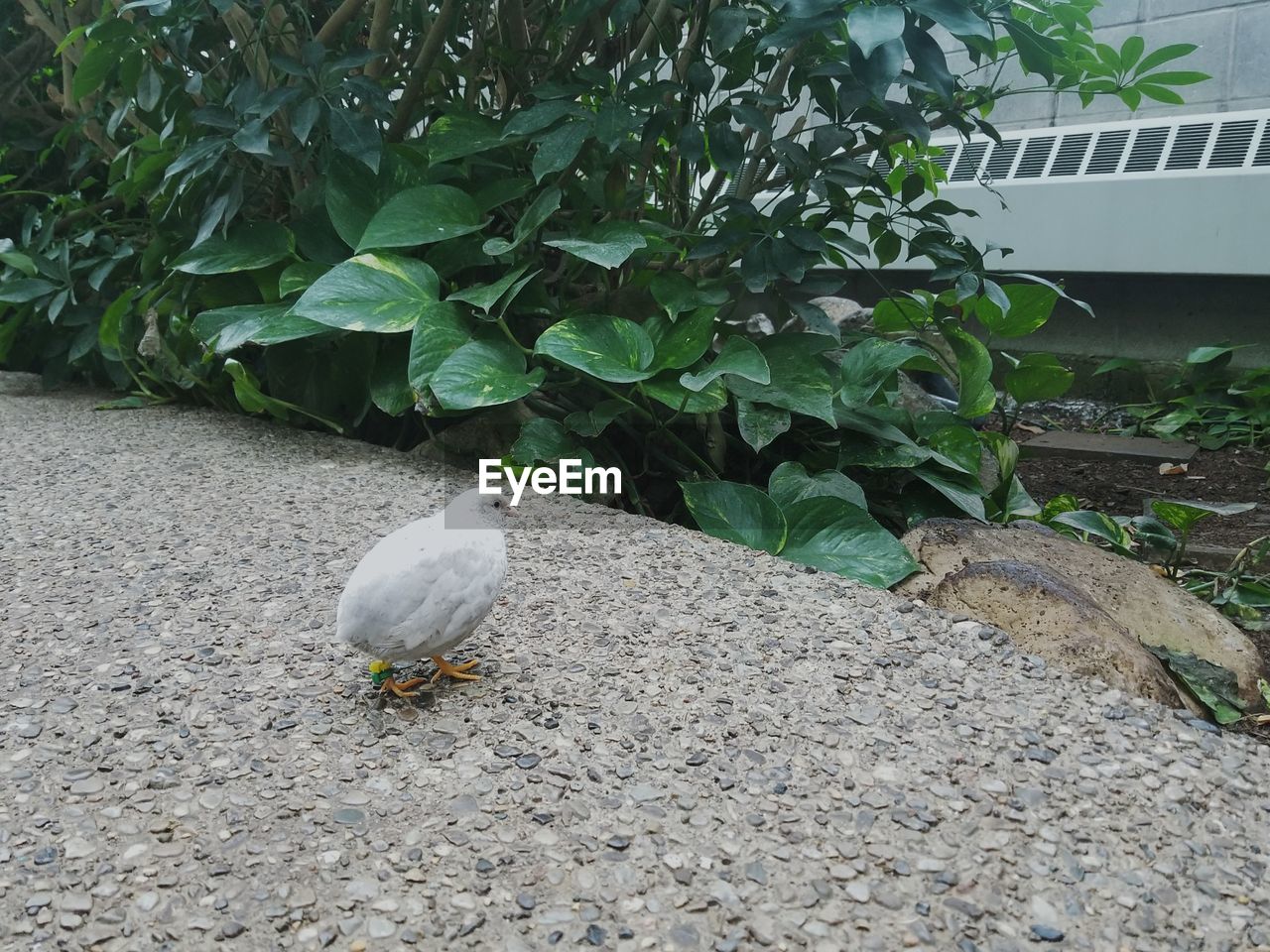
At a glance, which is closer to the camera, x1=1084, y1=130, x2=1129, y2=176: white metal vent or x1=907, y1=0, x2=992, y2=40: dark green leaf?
x1=907, y1=0, x2=992, y2=40: dark green leaf

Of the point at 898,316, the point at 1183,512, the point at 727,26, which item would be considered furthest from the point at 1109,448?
the point at 727,26

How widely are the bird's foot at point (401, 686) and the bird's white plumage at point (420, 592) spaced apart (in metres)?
0.04

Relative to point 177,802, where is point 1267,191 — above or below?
above

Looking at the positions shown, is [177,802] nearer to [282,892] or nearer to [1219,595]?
[282,892]

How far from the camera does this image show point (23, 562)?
1.58 metres

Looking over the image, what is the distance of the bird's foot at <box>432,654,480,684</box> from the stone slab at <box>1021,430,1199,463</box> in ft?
7.36

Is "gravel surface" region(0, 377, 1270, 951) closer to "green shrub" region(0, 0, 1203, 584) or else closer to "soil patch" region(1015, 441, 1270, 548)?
"green shrub" region(0, 0, 1203, 584)

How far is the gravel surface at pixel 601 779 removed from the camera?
81cm

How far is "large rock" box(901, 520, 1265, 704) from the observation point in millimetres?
1265

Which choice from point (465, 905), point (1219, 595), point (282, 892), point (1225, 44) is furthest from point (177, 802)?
point (1225, 44)

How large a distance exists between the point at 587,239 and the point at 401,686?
3.51 ft

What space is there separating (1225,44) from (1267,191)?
20.6 inches

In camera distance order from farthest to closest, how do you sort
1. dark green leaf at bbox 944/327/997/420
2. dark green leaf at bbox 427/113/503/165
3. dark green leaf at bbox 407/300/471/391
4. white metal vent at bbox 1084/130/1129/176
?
white metal vent at bbox 1084/130/1129/176
dark green leaf at bbox 944/327/997/420
dark green leaf at bbox 427/113/503/165
dark green leaf at bbox 407/300/471/391

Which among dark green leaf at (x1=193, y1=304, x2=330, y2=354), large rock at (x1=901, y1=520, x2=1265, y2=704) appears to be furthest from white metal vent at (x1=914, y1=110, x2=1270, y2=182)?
dark green leaf at (x1=193, y1=304, x2=330, y2=354)
